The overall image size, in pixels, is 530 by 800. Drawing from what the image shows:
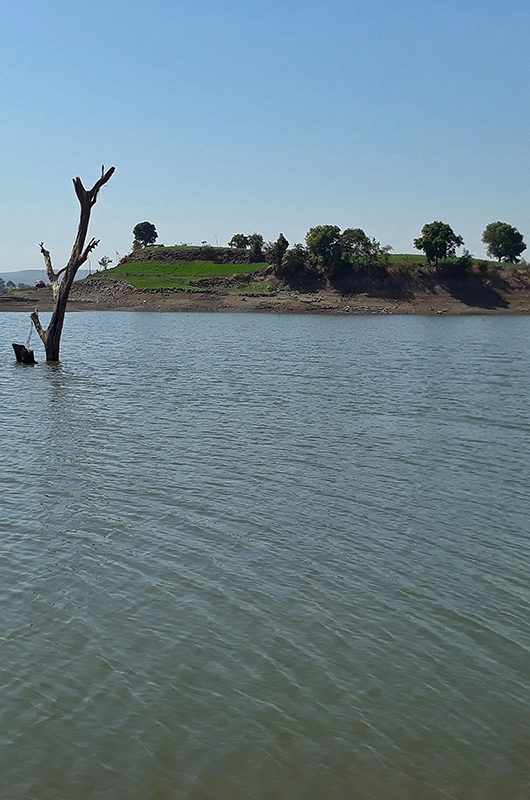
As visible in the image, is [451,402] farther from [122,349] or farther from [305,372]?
[122,349]

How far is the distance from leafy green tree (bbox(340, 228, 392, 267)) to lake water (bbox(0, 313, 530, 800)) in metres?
89.5

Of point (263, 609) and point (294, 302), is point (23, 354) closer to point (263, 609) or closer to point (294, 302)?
point (263, 609)

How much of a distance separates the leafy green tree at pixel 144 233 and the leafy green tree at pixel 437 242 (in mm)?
55330

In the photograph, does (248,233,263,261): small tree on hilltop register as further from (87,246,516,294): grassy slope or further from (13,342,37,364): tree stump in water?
(13,342,37,364): tree stump in water

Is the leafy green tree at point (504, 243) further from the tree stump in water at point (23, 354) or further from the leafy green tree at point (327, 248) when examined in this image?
the tree stump in water at point (23, 354)

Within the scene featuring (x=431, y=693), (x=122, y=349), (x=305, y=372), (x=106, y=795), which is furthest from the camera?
(x=122, y=349)

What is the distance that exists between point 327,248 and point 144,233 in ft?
162

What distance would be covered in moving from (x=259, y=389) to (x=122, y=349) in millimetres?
23251

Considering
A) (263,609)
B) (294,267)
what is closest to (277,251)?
(294,267)

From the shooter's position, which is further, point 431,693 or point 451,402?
point 451,402

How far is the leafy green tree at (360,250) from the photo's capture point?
11244cm

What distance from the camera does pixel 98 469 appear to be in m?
18.4

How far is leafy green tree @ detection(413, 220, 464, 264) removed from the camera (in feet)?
370

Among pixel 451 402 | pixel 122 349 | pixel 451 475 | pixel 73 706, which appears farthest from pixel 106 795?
pixel 122 349
